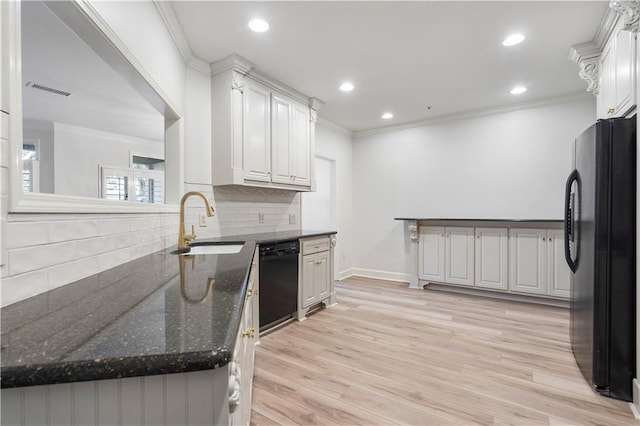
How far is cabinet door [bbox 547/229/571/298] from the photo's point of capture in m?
3.50

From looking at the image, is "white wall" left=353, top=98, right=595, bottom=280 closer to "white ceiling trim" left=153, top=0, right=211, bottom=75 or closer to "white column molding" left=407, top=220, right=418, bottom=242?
"white column molding" left=407, top=220, right=418, bottom=242

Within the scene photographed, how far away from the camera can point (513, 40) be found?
98.1 inches

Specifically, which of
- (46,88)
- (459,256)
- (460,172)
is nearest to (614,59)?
(460,172)

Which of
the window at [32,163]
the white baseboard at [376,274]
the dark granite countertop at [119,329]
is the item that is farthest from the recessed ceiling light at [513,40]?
the window at [32,163]

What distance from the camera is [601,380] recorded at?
6.00 feet

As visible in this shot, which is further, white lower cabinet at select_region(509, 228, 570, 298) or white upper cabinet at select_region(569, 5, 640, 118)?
white lower cabinet at select_region(509, 228, 570, 298)

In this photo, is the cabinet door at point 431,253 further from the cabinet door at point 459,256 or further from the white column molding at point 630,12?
the white column molding at point 630,12

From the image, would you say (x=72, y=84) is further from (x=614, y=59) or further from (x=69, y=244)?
(x=614, y=59)

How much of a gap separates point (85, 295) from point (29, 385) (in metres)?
0.47

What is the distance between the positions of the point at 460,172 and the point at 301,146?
2.42 metres

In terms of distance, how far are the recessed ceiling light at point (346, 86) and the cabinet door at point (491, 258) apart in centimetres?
248

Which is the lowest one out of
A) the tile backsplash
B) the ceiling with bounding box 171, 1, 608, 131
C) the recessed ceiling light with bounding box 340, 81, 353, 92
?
the tile backsplash

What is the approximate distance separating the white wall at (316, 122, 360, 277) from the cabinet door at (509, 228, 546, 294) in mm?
2394

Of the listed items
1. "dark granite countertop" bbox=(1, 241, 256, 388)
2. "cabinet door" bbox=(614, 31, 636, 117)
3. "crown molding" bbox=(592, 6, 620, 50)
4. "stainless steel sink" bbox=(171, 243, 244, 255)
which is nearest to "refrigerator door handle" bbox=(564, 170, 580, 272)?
"cabinet door" bbox=(614, 31, 636, 117)
